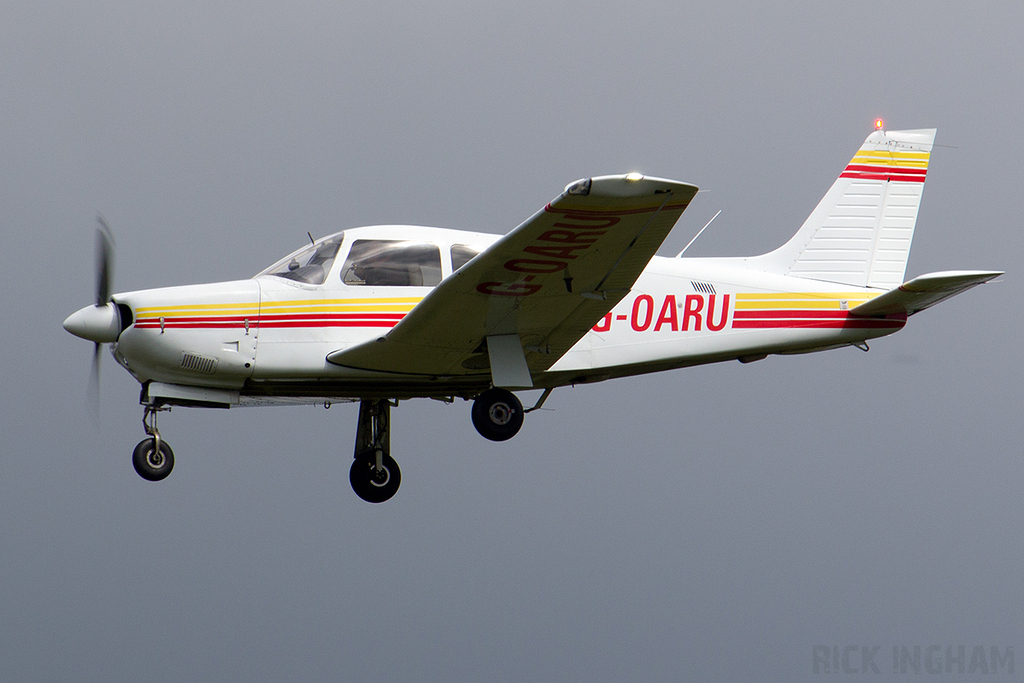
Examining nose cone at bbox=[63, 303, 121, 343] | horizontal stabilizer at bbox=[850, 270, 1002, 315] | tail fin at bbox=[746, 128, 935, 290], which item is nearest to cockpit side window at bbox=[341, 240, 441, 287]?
nose cone at bbox=[63, 303, 121, 343]

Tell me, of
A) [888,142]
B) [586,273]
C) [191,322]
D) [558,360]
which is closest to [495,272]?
[586,273]

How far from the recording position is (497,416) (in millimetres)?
11352

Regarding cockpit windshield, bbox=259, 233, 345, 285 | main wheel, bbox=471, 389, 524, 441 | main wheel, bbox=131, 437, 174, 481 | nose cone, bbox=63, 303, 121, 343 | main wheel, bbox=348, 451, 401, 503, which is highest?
cockpit windshield, bbox=259, 233, 345, 285

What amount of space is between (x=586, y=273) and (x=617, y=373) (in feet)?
7.58

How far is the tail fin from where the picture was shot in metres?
13.6

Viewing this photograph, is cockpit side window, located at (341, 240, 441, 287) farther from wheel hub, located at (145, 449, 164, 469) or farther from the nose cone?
wheel hub, located at (145, 449, 164, 469)

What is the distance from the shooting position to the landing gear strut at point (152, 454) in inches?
447

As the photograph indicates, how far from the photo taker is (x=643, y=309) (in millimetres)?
12312

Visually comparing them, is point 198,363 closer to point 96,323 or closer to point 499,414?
point 96,323

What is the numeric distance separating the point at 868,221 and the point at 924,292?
6.20 ft

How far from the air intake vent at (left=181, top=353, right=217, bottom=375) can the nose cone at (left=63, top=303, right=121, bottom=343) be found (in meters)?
0.65

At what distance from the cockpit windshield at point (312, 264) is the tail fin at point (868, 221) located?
464cm

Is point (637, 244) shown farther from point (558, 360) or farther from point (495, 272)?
point (558, 360)

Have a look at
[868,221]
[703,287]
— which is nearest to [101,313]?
[703,287]
